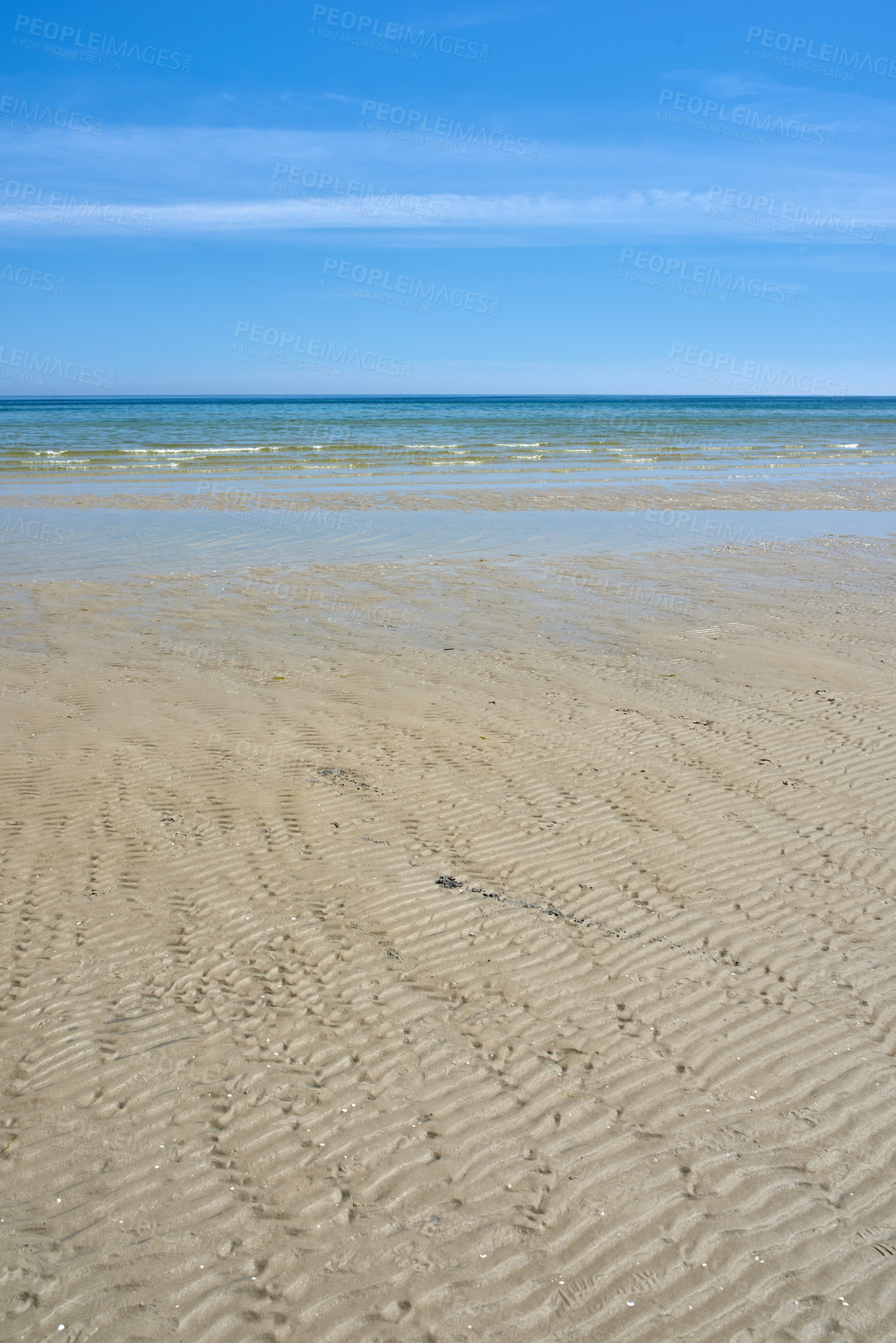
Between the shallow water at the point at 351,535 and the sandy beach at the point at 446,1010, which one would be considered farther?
the shallow water at the point at 351,535

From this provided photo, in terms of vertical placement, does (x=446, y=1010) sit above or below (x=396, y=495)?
below

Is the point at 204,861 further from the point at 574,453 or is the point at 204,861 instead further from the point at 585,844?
the point at 574,453

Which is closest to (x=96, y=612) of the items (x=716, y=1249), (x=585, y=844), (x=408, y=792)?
(x=408, y=792)

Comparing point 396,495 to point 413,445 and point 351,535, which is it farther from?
point 413,445

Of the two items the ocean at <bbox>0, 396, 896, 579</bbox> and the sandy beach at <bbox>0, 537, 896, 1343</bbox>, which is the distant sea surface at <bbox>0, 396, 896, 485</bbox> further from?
the sandy beach at <bbox>0, 537, 896, 1343</bbox>

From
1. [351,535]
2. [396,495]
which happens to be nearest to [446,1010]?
[351,535]

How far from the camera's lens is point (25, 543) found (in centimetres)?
1591

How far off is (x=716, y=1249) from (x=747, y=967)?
168 cm

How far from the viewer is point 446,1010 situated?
14.1ft

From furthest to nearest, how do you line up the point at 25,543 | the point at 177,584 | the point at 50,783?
the point at 25,543
the point at 177,584
the point at 50,783

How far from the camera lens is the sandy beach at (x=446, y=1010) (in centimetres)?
304

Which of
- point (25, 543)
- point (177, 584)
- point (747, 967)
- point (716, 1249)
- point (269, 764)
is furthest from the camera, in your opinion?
point (25, 543)

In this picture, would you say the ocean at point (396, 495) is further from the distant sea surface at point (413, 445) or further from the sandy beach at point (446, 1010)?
the sandy beach at point (446, 1010)

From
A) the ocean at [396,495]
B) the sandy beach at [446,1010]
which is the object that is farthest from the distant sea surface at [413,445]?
the sandy beach at [446,1010]
